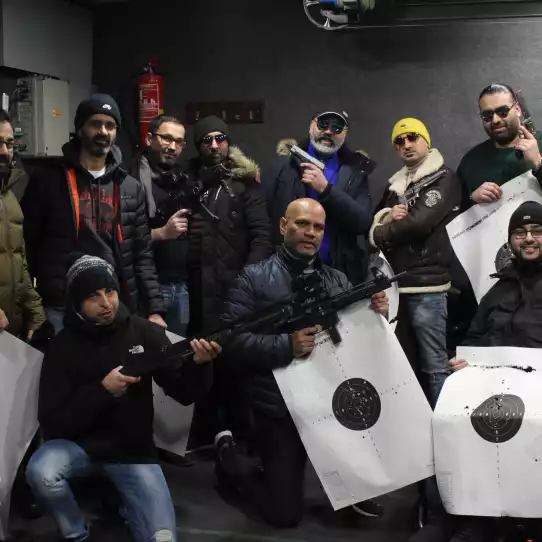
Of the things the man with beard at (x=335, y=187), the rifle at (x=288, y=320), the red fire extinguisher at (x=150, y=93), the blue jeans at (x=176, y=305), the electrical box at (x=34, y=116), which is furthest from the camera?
the red fire extinguisher at (x=150, y=93)

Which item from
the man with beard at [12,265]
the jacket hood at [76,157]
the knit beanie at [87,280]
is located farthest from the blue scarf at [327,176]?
the man with beard at [12,265]

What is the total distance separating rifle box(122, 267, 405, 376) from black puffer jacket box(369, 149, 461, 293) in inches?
20.1

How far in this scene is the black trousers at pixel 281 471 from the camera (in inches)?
119

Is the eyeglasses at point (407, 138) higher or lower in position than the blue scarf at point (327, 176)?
higher

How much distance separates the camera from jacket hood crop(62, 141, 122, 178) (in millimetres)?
3215

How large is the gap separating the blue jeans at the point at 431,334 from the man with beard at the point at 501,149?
50 cm

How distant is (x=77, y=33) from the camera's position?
4.91 metres

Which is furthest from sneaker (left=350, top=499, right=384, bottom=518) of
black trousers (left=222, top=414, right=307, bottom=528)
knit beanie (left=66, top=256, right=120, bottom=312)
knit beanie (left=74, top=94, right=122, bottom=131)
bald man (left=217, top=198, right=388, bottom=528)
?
knit beanie (left=74, top=94, right=122, bottom=131)

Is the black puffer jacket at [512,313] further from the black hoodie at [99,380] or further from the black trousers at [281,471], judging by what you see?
the black hoodie at [99,380]

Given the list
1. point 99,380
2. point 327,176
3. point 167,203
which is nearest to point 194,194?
point 167,203

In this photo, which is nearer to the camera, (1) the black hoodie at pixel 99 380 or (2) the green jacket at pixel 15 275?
(1) the black hoodie at pixel 99 380

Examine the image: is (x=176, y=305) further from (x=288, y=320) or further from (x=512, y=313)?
(x=512, y=313)

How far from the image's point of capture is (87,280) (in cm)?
271

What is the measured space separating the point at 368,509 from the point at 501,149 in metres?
1.68
